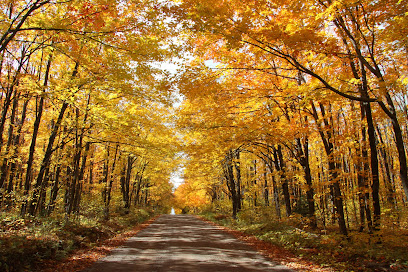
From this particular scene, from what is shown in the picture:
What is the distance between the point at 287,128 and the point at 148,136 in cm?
1155

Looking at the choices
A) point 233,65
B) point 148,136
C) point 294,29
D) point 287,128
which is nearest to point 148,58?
point 233,65

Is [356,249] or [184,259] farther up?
[356,249]

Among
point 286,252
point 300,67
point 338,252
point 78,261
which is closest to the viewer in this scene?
point 300,67

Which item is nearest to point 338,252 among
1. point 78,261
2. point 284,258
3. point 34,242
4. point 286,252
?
point 284,258

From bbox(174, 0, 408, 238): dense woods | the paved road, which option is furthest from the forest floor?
bbox(174, 0, 408, 238): dense woods

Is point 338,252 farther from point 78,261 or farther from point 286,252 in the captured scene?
point 78,261

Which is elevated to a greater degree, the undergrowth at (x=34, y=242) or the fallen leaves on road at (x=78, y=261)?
the undergrowth at (x=34, y=242)

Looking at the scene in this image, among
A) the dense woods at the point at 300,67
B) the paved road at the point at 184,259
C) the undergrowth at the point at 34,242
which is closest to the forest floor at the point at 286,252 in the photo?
the undergrowth at the point at 34,242

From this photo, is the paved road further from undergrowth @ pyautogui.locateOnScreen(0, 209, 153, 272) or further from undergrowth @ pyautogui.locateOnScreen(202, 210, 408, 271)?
undergrowth @ pyautogui.locateOnScreen(202, 210, 408, 271)

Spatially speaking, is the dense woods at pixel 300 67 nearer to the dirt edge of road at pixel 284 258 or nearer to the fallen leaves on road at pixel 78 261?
the dirt edge of road at pixel 284 258

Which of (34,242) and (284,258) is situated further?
(284,258)

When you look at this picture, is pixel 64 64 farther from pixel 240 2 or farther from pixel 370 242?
pixel 370 242

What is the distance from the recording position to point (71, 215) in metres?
10.3

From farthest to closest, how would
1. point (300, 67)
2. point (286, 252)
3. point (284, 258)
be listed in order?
1. point (286, 252)
2. point (284, 258)
3. point (300, 67)
